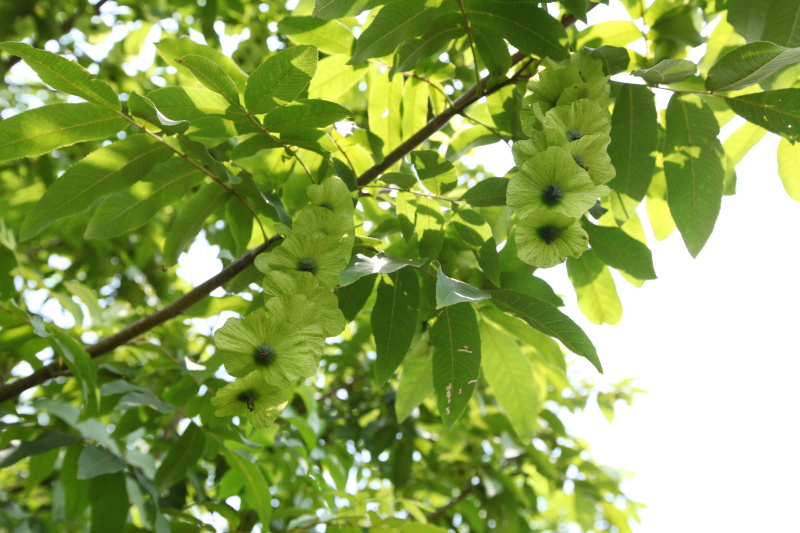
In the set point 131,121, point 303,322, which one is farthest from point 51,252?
point 303,322

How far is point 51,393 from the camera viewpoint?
Answer: 2275 millimetres

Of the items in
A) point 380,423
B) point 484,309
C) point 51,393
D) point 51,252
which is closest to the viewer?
point 484,309

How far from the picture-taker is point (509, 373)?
1.76 metres

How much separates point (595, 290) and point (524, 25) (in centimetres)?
70

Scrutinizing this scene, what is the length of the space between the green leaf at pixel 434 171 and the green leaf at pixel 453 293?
455mm

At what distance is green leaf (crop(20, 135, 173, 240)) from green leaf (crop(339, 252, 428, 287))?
23.8 inches

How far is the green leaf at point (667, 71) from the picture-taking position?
1.21 metres

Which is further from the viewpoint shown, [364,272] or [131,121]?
[131,121]

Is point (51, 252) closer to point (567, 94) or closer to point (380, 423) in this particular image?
point (380, 423)

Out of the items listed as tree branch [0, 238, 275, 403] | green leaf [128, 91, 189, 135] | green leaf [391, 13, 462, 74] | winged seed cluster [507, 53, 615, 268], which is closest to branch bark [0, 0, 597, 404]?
tree branch [0, 238, 275, 403]

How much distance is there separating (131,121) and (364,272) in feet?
2.13

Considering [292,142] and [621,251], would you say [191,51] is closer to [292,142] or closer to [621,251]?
[292,142]

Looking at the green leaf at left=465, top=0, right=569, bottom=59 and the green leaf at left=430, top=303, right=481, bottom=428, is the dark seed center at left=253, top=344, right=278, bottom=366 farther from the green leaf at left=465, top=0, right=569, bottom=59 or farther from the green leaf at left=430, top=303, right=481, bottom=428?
the green leaf at left=465, top=0, right=569, bottom=59

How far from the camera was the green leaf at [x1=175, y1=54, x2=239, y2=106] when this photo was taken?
121 cm
